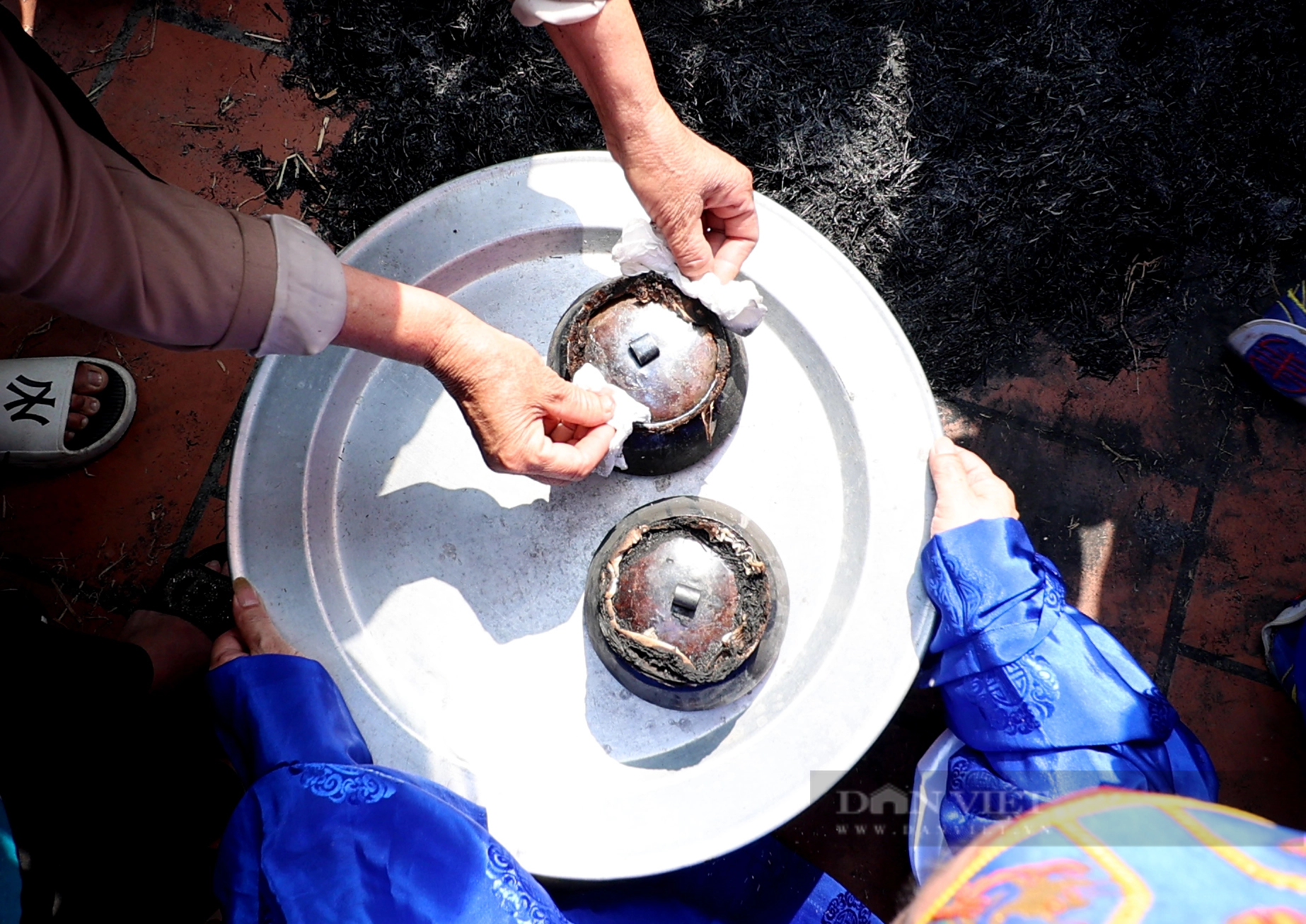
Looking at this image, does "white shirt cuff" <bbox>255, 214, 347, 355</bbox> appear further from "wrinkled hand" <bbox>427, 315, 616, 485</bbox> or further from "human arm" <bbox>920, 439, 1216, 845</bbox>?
"human arm" <bbox>920, 439, 1216, 845</bbox>

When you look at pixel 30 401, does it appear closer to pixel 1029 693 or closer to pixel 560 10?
pixel 560 10

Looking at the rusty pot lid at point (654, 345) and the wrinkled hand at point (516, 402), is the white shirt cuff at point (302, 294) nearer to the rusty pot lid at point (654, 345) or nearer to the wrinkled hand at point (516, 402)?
the wrinkled hand at point (516, 402)

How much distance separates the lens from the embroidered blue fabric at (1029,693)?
4.04 feet

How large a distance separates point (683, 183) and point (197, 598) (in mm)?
1358

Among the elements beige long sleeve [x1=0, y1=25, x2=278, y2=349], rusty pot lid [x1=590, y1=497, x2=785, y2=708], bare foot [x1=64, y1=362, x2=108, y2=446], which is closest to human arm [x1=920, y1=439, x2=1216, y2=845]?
rusty pot lid [x1=590, y1=497, x2=785, y2=708]

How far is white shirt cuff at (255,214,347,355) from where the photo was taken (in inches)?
39.9

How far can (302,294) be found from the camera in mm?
1024

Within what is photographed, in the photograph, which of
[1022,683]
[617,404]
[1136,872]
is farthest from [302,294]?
[1022,683]

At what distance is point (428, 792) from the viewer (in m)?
1.09

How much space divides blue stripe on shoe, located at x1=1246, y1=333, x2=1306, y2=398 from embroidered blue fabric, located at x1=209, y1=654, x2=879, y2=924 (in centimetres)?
166

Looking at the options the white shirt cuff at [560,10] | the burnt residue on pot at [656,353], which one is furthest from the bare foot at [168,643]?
the white shirt cuff at [560,10]

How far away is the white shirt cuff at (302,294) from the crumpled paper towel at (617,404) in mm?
357

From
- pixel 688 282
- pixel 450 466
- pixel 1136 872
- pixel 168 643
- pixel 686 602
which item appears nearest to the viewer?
pixel 1136 872

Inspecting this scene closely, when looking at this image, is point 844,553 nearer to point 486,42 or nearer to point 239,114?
point 486,42
